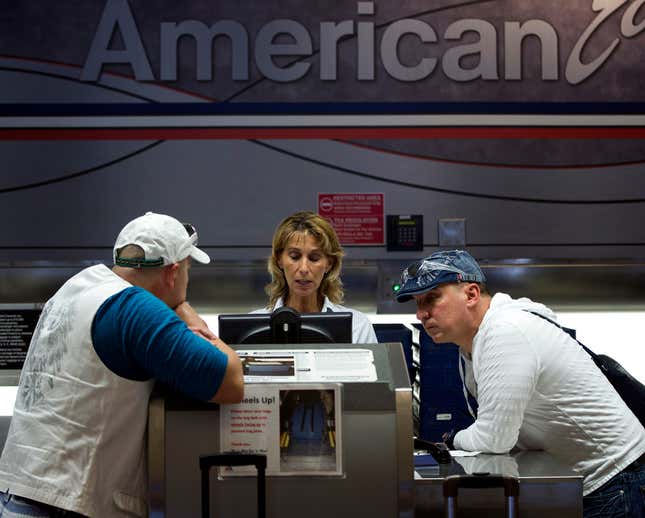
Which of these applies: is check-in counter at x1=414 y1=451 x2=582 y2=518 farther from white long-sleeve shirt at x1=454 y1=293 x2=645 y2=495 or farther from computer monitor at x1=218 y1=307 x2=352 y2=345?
computer monitor at x1=218 y1=307 x2=352 y2=345

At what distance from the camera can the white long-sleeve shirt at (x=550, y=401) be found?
2.08m

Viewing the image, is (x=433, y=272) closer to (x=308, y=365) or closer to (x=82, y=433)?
(x=308, y=365)

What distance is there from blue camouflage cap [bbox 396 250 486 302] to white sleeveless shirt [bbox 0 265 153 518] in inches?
34.3

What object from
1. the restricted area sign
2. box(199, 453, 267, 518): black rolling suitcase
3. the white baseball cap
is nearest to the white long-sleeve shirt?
box(199, 453, 267, 518): black rolling suitcase

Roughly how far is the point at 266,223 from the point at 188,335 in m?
2.98

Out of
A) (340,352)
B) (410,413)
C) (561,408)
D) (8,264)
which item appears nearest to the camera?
(410,413)

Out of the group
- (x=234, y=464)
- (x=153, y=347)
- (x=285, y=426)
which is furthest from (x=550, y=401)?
(x=153, y=347)

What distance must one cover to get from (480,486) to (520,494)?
0.10 m

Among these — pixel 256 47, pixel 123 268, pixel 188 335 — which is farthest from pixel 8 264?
pixel 188 335

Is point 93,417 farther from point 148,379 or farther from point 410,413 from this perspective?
point 410,413

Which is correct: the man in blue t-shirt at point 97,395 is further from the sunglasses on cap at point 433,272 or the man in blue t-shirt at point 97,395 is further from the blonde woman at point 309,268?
the blonde woman at point 309,268

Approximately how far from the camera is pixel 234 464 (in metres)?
1.56

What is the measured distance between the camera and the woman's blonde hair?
3361mm

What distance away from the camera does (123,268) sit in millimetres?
1825
